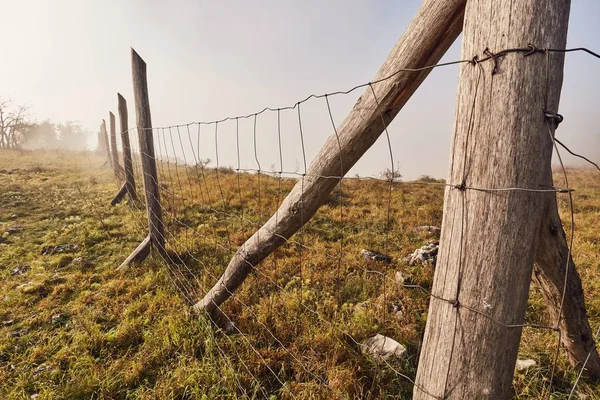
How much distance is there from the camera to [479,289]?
3.60ft

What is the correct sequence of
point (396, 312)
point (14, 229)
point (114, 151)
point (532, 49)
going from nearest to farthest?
point (532, 49)
point (396, 312)
point (14, 229)
point (114, 151)

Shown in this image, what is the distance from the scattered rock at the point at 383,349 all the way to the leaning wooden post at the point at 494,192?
157 centimetres

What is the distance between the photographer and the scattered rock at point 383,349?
266cm

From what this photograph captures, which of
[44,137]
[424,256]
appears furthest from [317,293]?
[44,137]

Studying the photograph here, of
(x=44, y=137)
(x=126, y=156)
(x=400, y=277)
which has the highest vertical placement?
→ (x=44, y=137)

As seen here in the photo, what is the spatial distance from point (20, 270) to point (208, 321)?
379 cm

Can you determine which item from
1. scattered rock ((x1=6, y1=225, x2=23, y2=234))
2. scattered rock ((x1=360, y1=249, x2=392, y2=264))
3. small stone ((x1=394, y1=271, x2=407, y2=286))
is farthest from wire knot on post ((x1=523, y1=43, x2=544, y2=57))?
scattered rock ((x1=6, y1=225, x2=23, y2=234))

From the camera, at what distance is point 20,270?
15.4ft

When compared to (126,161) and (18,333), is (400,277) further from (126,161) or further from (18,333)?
(126,161)

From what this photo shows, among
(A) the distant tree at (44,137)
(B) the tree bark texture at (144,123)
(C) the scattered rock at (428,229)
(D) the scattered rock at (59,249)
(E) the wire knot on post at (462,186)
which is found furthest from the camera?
(A) the distant tree at (44,137)

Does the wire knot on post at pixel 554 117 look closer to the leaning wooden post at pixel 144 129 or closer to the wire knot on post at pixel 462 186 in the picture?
the wire knot on post at pixel 462 186

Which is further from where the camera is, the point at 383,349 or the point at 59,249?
the point at 59,249

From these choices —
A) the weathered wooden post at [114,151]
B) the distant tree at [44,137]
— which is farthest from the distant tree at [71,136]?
the weathered wooden post at [114,151]

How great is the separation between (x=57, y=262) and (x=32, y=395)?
117 inches
